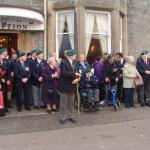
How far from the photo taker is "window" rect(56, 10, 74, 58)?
16.2 meters

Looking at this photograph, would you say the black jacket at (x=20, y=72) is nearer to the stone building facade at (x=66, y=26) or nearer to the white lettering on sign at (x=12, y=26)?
the stone building facade at (x=66, y=26)

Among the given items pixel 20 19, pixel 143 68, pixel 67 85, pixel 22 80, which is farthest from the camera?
pixel 20 19

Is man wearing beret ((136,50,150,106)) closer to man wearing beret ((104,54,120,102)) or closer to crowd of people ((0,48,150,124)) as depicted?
crowd of people ((0,48,150,124))

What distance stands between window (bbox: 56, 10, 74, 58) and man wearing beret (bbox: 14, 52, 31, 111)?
2.97m

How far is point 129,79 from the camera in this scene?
14.6m

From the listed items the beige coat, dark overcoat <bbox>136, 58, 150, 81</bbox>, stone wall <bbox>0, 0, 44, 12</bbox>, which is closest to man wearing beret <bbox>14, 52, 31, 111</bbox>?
stone wall <bbox>0, 0, 44, 12</bbox>

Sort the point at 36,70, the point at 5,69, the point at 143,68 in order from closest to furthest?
the point at 5,69 → the point at 36,70 → the point at 143,68

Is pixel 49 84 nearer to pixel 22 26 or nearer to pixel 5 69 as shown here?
pixel 5 69

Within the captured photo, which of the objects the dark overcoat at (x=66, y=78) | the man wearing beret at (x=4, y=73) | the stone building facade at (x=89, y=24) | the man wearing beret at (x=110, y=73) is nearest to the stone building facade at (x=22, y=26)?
the stone building facade at (x=89, y=24)

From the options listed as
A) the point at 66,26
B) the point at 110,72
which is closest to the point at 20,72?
the point at 110,72

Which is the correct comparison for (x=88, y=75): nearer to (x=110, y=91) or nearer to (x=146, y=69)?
(x=110, y=91)

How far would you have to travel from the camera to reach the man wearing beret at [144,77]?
15.1 meters

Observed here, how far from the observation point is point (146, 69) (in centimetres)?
1506

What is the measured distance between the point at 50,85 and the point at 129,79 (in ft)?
8.83
